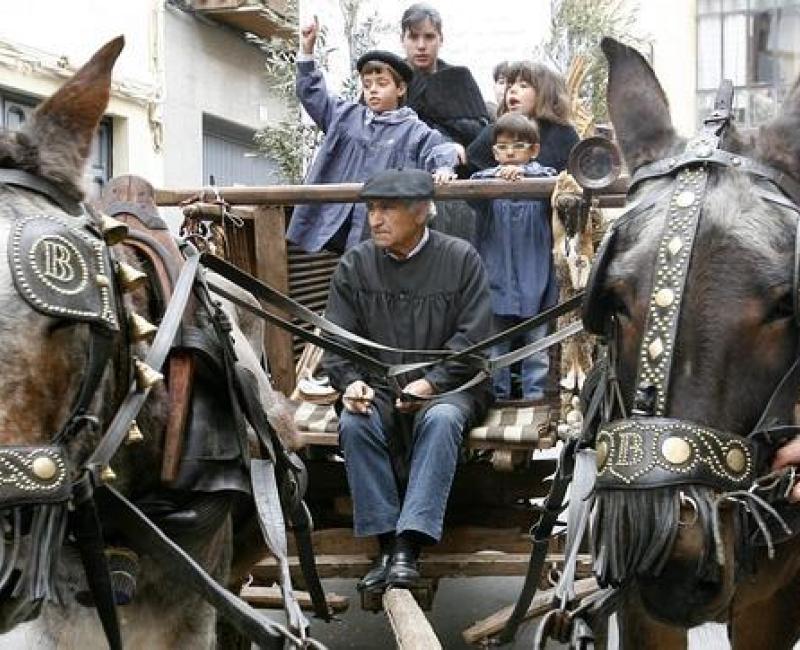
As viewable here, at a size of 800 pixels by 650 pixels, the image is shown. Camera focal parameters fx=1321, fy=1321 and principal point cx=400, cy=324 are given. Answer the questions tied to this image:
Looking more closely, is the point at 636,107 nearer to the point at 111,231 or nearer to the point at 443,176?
the point at 111,231

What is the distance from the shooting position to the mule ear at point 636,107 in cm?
313

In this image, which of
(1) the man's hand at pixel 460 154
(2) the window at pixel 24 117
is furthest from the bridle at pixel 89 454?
(2) the window at pixel 24 117

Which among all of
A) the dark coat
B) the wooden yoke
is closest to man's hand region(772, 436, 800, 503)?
the wooden yoke

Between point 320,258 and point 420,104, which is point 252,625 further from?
point 420,104

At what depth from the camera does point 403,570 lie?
438cm

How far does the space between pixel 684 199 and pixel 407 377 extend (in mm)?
2213

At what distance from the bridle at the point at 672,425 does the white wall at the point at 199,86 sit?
41.5 feet

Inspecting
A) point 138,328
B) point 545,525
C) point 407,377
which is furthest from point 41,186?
point 407,377

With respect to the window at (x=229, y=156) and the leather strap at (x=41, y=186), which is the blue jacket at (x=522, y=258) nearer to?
the leather strap at (x=41, y=186)

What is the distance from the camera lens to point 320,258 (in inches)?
230

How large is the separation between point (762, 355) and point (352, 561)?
2503mm

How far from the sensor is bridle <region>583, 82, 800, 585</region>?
254cm

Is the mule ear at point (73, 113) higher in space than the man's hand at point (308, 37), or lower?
lower

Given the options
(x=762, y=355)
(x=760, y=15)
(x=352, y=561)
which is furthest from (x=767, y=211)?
(x=760, y=15)
